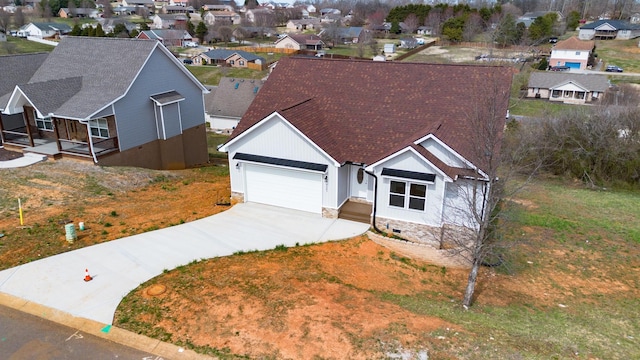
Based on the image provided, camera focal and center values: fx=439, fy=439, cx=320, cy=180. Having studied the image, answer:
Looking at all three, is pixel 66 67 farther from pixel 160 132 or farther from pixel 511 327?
pixel 511 327

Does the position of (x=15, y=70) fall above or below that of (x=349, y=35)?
above

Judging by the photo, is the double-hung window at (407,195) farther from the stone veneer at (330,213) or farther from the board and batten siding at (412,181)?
the stone veneer at (330,213)

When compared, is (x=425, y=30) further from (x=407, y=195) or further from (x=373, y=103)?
(x=407, y=195)

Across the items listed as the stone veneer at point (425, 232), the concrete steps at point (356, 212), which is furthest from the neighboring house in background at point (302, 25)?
the stone veneer at point (425, 232)

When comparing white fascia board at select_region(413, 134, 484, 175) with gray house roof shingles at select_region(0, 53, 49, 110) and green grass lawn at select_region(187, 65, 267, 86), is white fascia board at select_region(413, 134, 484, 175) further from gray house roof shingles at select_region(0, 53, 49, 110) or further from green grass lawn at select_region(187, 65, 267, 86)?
green grass lawn at select_region(187, 65, 267, 86)

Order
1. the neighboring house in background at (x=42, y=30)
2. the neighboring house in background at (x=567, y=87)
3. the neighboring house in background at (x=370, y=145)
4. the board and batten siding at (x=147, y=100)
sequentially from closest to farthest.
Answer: the neighboring house in background at (x=370, y=145) → the board and batten siding at (x=147, y=100) → the neighboring house in background at (x=567, y=87) → the neighboring house in background at (x=42, y=30)

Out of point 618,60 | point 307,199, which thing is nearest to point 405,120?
point 307,199

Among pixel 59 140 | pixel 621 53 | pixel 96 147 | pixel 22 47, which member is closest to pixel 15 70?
pixel 59 140
